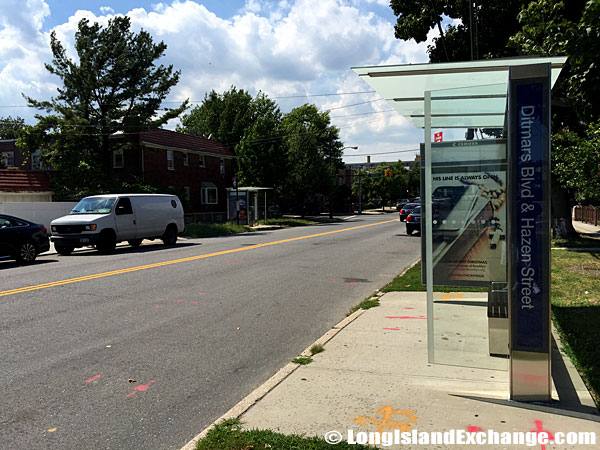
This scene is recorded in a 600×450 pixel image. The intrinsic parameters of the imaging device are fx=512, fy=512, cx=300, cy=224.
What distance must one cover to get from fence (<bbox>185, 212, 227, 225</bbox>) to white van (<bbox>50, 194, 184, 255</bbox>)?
16.2m

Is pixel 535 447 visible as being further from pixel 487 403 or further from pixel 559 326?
pixel 559 326

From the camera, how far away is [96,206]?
1881cm

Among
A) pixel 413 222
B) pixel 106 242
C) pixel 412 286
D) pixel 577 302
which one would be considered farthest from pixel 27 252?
pixel 413 222

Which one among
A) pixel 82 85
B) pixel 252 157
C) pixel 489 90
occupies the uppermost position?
pixel 82 85

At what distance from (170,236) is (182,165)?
68.4 feet

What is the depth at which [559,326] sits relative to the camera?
6855mm

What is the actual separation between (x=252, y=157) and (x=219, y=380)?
40832 millimetres

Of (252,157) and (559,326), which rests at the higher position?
(252,157)

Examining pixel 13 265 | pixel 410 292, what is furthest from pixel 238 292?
pixel 13 265

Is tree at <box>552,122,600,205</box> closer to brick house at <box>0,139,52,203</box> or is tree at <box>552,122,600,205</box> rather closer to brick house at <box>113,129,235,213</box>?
brick house at <box>113,129,235,213</box>

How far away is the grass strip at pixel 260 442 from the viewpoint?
358 centimetres

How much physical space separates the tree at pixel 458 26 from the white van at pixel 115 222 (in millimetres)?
13088

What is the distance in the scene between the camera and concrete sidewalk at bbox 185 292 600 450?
396 centimetres

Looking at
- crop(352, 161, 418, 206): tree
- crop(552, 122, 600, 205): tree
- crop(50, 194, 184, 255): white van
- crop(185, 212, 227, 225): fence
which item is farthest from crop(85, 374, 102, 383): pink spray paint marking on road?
crop(352, 161, 418, 206): tree
